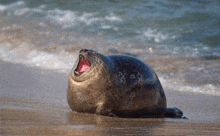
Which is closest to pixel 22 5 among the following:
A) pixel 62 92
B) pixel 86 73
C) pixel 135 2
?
pixel 135 2

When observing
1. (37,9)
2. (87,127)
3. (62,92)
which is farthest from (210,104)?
(37,9)

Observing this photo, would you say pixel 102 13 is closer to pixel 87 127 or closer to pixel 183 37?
pixel 183 37

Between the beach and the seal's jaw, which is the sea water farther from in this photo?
the seal's jaw

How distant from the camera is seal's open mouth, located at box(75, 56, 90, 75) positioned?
404 cm

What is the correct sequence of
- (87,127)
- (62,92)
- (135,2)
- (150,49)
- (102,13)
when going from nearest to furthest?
(87,127) → (62,92) → (150,49) → (102,13) → (135,2)

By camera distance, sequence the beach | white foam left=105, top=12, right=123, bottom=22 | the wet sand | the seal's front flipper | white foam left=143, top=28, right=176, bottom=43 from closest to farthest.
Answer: the wet sand, the beach, the seal's front flipper, white foam left=143, top=28, right=176, bottom=43, white foam left=105, top=12, right=123, bottom=22

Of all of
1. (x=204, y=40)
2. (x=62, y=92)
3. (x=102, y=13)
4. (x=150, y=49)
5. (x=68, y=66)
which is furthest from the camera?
(x=102, y=13)

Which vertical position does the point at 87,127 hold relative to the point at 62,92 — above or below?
above

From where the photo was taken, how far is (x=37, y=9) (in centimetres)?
1578

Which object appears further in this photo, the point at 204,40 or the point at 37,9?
the point at 37,9

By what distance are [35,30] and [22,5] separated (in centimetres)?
323

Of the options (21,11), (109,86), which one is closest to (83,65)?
(109,86)

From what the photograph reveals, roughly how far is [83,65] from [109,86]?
38cm

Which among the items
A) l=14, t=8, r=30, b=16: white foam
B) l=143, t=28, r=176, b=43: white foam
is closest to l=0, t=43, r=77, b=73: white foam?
l=143, t=28, r=176, b=43: white foam
